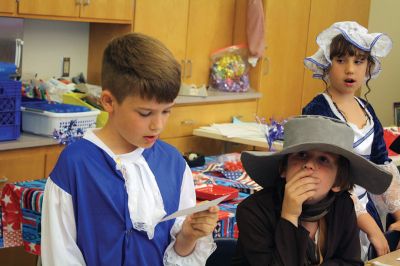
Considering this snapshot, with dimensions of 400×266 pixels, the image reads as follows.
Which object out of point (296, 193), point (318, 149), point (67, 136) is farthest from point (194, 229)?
point (67, 136)

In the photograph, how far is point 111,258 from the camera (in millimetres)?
1703

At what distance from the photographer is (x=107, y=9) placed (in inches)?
166

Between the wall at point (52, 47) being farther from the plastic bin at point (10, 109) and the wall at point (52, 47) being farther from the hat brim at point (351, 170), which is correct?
the hat brim at point (351, 170)

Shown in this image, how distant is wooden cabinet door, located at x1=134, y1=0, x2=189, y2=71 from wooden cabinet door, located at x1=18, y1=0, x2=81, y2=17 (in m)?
0.55

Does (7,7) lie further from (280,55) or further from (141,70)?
(280,55)

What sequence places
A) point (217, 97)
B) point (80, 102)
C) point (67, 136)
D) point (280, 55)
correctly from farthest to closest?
point (280, 55), point (217, 97), point (80, 102), point (67, 136)

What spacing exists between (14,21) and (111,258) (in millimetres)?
2554

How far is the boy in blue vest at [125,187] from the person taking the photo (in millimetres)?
1647

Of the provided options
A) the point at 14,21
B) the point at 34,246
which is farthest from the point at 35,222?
the point at 14,21

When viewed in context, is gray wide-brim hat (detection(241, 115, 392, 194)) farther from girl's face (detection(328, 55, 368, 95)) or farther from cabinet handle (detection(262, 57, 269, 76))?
cabinet handle (detection(262, 57, 269, 76))

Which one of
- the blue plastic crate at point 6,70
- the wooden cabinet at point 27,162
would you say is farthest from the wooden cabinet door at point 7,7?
the wooden cabinet at point 27,162

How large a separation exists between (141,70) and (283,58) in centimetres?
417

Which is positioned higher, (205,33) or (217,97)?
(205,33)

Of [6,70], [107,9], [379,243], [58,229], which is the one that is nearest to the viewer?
[58,229]
